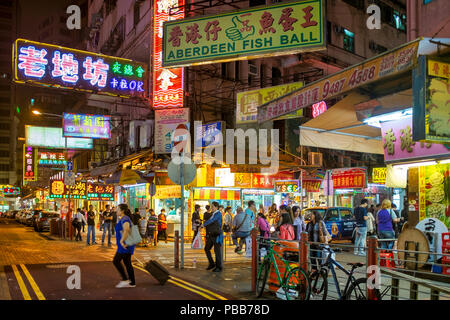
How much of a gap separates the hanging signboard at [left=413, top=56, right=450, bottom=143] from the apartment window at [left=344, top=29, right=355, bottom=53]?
25.4 meters

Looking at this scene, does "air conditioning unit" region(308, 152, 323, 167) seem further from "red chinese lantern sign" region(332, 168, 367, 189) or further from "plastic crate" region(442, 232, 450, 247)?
"plastic crate" region(442, 232, 450, 247)

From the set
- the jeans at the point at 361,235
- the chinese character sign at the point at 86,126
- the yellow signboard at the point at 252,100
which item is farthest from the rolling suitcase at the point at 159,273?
the chinese character sign at the point at 86,126

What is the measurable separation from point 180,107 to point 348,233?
9.74 m

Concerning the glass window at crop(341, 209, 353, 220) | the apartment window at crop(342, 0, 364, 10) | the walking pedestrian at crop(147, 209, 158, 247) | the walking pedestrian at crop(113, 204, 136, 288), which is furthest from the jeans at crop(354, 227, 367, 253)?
the apartment window at crop(342, 0, 364, 10)

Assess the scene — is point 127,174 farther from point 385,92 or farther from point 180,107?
point 385,92

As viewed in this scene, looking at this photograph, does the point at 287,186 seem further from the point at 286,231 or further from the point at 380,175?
the point at 286,231

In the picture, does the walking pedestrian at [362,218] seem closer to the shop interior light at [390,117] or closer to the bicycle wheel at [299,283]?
the shop interior light at [390,117]

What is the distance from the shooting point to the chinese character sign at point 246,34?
1175 centimetres

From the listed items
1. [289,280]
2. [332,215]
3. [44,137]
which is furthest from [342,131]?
[44,137]

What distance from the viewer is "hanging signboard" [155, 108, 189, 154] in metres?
21.6

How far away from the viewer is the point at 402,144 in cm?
979

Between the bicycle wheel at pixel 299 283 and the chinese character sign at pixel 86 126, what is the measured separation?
68.0 ft
